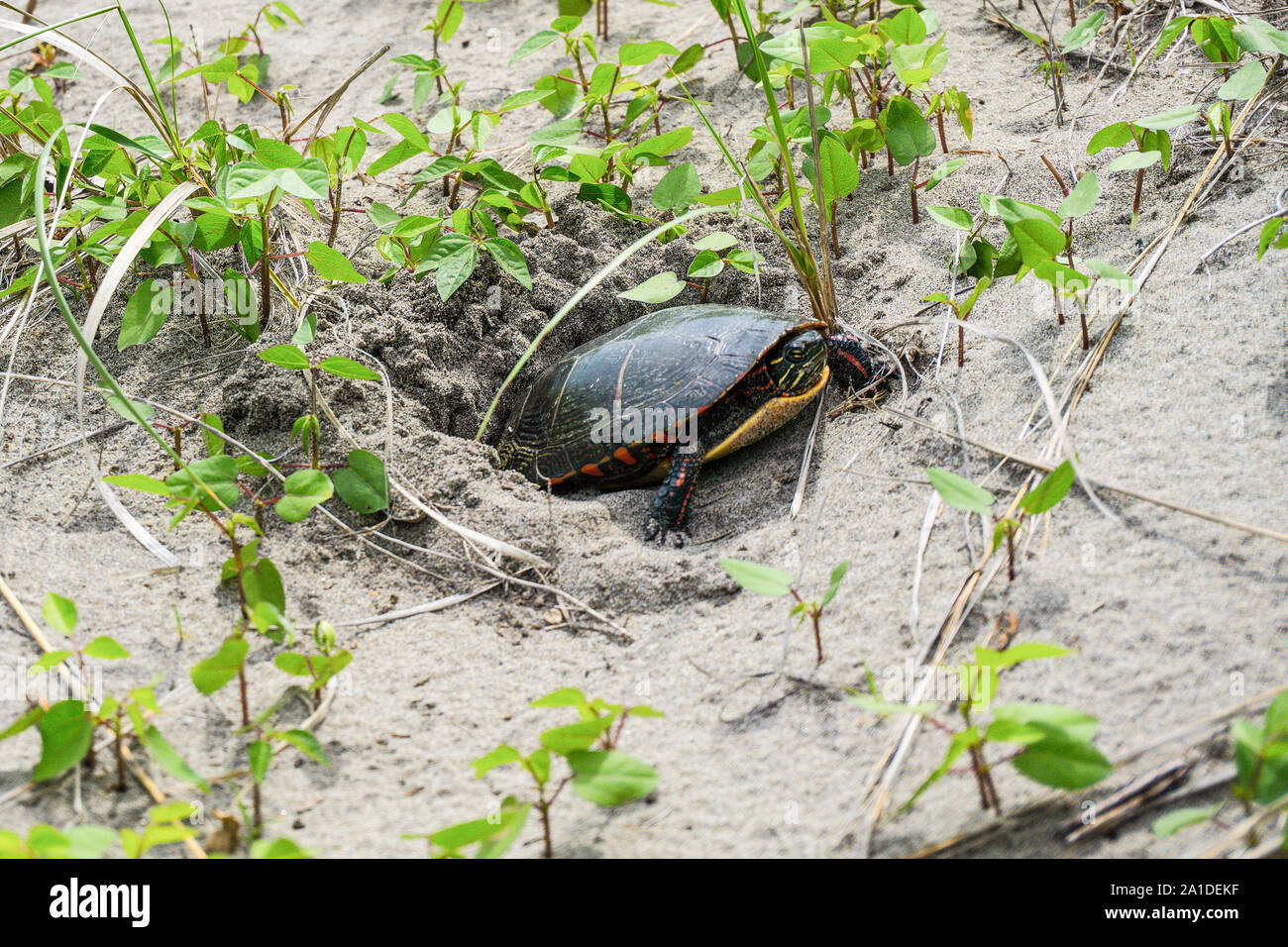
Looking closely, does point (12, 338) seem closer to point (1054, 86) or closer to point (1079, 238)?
point (1079, 238)

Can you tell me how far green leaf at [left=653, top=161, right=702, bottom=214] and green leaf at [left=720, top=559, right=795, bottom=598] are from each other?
1.79 metres

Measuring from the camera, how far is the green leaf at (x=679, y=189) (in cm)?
317

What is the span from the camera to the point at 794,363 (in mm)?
2865

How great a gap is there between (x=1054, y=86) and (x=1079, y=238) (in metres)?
1.09

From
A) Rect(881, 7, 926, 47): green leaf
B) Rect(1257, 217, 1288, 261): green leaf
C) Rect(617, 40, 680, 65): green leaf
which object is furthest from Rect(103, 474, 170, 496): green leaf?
Rect(881, 7, 926, 47): green leaf

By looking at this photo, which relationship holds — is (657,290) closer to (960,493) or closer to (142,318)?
(960,493)

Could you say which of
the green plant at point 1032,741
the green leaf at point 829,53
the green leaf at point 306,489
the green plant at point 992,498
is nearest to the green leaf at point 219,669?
the green leaf at point 306,489

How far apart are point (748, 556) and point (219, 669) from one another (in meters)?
1.31

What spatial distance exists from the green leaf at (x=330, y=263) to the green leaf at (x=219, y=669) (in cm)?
130

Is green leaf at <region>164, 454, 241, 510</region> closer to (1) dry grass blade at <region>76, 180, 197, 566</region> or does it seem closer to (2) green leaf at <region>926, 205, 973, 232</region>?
(1) dry grass blade at <region>76, 180, 197, 566</region>

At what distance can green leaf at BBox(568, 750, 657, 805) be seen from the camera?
149cm

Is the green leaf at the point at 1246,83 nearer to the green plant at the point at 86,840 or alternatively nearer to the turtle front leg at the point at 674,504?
the turtle front leg at the point at 674,504

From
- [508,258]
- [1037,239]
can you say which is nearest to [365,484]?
[508,258]
